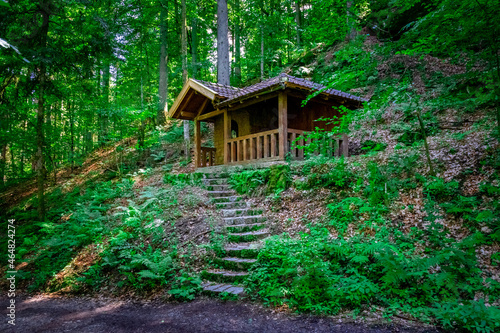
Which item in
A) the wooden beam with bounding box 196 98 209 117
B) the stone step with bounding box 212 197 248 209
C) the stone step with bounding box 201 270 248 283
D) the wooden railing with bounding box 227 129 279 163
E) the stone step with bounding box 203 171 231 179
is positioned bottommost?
the stone step with bounding box 201 270 248 283

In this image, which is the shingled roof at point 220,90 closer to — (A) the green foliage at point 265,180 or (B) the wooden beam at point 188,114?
(B) the wooden beam at point 188,114

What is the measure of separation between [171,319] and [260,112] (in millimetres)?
9231

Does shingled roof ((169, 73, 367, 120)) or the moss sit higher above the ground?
shingled roof ((169, 73, 367, 120))

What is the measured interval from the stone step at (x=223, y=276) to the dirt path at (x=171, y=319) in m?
0.57

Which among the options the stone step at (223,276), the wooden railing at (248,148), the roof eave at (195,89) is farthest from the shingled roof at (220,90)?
the stone step at (223,276)

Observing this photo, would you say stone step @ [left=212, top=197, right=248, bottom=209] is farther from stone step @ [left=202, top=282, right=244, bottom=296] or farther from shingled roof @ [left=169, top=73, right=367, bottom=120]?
shingled roof @ [left=169, top=73, right=367, bottom=120]

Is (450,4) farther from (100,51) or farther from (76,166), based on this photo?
(76,166)

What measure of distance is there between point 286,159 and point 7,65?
9404mm

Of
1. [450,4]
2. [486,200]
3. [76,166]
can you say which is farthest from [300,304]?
[76,166]

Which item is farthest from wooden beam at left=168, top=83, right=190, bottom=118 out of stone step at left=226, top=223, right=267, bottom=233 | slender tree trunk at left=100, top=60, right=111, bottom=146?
stone step at left=226, top=223, right=267, bottom=233

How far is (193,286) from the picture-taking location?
5.02m

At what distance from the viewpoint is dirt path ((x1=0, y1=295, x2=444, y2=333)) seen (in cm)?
346

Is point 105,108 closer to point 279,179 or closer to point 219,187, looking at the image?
point 219,187

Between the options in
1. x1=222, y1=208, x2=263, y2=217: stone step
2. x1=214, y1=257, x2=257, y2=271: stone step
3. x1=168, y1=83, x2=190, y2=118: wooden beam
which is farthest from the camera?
x1=168, y1=83, x2=190, y2=118: wooden beam
